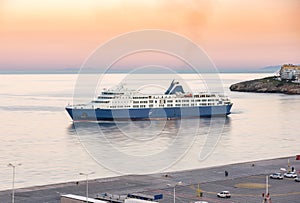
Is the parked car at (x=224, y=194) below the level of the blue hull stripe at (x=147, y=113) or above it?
below

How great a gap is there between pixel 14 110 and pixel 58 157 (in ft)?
96.2

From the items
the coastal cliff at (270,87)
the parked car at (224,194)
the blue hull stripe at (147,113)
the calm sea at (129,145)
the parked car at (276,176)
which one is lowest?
the parked car at (224,194)

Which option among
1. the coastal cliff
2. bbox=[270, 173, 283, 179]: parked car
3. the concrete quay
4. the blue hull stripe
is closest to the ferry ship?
the blue hull stripe

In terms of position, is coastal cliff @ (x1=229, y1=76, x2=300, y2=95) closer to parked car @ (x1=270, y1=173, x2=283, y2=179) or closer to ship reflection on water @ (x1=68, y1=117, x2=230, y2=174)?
ship reflection on water @ (x1=68, y1=117, x2=230, y2=174)

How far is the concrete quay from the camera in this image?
1538 cm

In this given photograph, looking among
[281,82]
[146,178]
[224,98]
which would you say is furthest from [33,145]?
[281,82]

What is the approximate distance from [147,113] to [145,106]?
30.2 inches

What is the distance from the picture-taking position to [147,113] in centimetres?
4497

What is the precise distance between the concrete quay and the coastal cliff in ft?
239

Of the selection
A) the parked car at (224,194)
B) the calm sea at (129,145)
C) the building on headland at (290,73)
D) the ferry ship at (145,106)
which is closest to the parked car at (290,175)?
the parked car at (224,194)

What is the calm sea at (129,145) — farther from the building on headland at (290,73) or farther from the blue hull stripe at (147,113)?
Result: the building on headland at (290,73)

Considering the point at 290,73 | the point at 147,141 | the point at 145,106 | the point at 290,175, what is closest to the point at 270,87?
the point at 290,73

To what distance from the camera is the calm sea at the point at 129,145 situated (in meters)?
22.5

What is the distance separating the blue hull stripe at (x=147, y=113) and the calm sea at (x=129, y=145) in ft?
3.63
